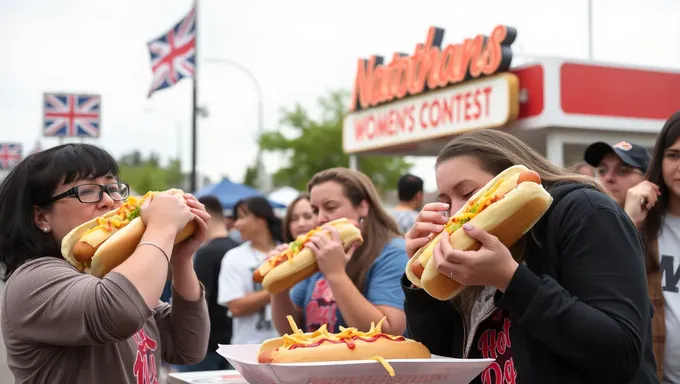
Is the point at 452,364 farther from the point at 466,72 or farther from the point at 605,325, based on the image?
the point at 466,72

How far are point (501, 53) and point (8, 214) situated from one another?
43.8 ft

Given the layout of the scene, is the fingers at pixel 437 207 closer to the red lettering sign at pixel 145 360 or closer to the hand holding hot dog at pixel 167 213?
the hand holding hot dog at pixel 167 213

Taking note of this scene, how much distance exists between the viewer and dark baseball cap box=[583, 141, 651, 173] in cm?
477

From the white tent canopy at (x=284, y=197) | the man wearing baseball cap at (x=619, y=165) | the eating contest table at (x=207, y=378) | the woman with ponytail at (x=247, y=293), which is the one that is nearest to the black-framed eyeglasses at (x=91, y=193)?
the eating contest table at (x=207, y=378)

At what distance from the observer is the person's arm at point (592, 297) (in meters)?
2.16

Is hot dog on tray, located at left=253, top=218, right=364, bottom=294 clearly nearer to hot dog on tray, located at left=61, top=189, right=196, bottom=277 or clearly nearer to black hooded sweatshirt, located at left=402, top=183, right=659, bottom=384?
hot dog on tray, located at left=61, top=189, right=196, bottom=277

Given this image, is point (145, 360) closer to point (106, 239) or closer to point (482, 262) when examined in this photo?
point (106, 239)

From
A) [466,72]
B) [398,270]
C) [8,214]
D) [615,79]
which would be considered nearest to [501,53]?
[466,72]

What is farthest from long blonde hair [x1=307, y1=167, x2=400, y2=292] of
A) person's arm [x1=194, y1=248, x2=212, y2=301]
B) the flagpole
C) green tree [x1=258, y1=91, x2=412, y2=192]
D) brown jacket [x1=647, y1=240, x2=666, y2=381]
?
green tree [x1=258, y1=91, x2=412, y2=192]

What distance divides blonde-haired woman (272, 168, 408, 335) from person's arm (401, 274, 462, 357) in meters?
1.19

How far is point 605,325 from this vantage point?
216cm

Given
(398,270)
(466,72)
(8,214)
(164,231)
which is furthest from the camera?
(466,72)

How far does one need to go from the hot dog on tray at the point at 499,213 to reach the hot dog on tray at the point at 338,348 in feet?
0.66

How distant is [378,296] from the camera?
4.29 m
